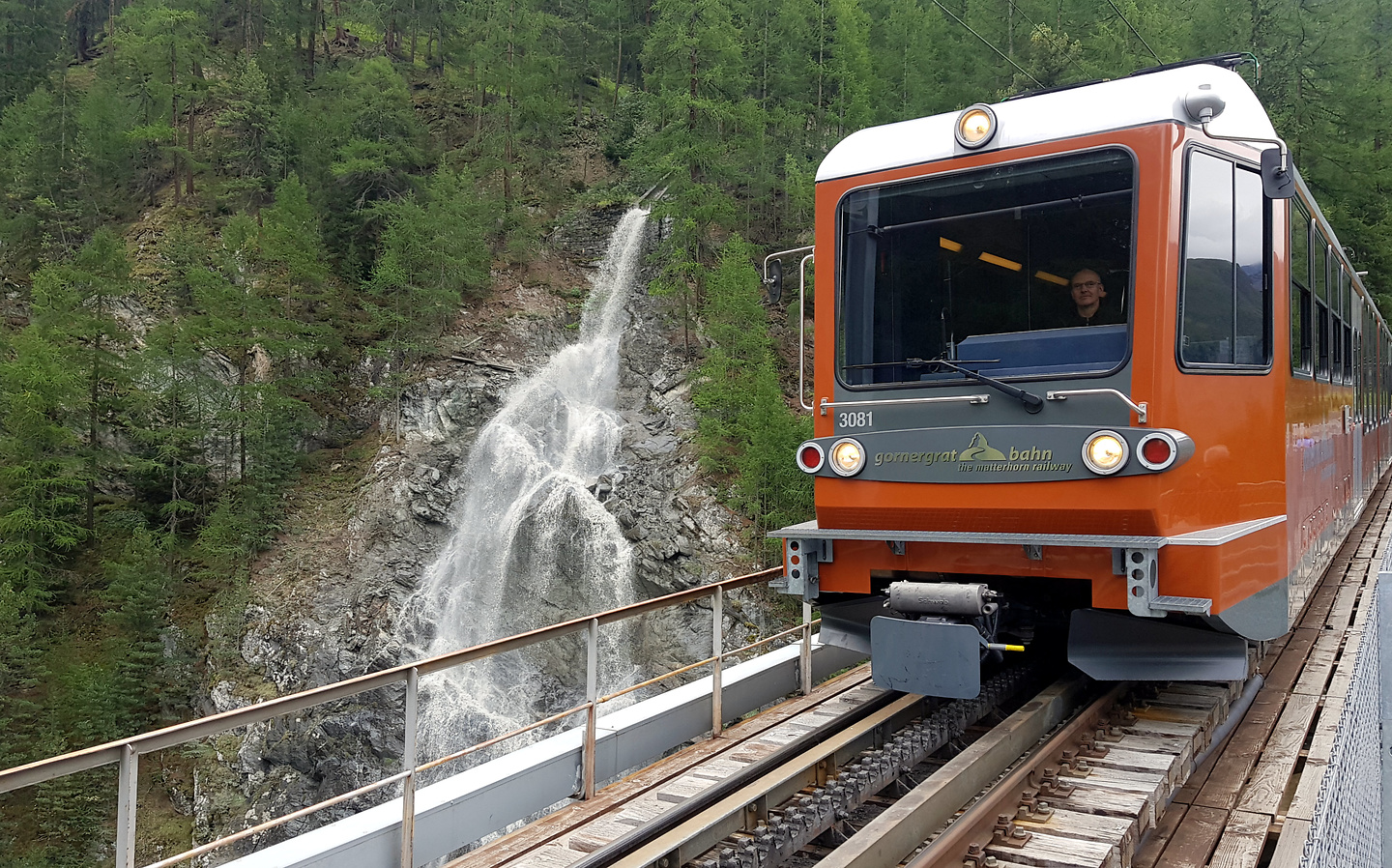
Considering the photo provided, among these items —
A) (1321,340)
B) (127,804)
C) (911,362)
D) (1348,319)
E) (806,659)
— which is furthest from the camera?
(1348,319)

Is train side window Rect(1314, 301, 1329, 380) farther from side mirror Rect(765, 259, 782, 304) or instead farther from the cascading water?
the cascading water

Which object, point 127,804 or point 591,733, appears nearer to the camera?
point 127,804

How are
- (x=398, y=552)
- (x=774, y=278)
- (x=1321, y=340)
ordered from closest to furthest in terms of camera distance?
(x=774, y=278) → (x=1321, y=340) → (x=398, y=552)

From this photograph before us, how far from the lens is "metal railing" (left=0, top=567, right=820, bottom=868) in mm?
2496

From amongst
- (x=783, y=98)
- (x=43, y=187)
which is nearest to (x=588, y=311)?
(x=783, y=98)

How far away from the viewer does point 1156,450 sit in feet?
14.8

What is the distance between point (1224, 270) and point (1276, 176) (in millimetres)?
554

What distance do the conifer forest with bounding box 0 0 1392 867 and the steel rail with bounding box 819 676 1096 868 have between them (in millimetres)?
13618

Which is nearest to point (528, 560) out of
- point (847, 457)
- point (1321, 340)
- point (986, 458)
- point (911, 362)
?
point (847, 457)

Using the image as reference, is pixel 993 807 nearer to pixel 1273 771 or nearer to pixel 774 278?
pixel 1273 771

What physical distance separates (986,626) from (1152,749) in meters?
1.05

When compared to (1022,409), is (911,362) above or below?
above

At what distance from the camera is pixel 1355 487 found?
10.1 metres

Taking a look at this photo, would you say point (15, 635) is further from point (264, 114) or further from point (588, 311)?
point (264, 114)
